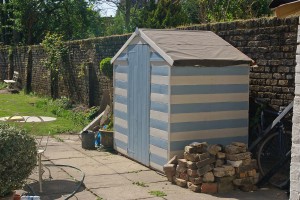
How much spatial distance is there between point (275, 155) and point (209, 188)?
1425 millimetres

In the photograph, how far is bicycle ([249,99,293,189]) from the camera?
687 cm

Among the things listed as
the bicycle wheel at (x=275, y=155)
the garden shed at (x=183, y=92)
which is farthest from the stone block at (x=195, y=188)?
the bicycle wheel at (x=275, y=155)

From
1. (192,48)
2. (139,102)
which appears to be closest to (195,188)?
(139,102)

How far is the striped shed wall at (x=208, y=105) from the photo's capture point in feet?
23.6

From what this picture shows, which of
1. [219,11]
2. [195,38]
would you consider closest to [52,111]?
[219,11]

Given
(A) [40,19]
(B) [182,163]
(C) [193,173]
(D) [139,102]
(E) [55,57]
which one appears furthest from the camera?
(A) [40,19]

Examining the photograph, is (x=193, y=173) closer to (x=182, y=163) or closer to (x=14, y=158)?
(x=182, y=163)

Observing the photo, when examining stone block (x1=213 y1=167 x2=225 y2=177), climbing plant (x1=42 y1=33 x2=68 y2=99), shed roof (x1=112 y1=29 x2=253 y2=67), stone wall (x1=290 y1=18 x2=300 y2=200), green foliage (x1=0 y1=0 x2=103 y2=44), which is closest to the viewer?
stone wall (x1=290 y1=18 x2=300 y2=200)

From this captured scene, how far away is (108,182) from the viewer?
7203 millimetres

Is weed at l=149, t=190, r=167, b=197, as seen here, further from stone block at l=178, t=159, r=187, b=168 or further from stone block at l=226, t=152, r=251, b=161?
stone block at l=226, t=152, r=251, b=161

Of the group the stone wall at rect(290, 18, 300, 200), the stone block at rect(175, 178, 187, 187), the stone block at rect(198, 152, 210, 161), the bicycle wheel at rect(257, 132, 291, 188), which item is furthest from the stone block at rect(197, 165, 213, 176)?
the stone wall at rect(290, 18, 300, 200)

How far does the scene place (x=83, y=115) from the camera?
13977 mm

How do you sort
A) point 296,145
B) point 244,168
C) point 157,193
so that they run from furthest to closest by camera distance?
point 244,168
point 157,193
point 296,145

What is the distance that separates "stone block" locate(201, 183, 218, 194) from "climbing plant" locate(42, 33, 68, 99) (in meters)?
11.7
